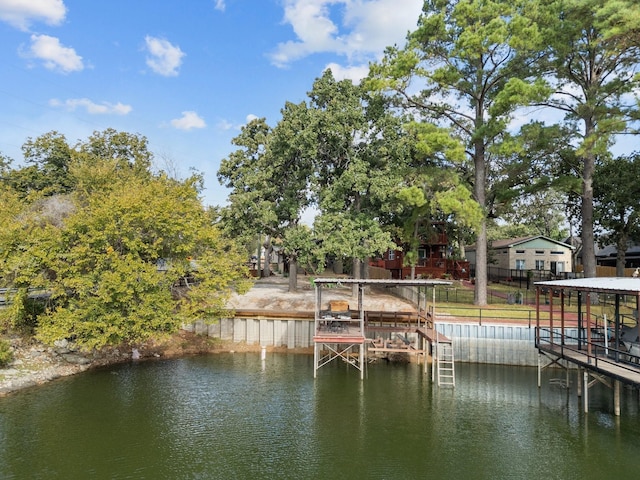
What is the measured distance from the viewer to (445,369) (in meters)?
19.6

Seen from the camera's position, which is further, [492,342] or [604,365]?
[492,342]

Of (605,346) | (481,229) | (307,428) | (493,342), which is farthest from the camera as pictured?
(481,229)

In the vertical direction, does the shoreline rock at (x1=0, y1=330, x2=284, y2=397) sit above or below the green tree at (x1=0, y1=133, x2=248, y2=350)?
below

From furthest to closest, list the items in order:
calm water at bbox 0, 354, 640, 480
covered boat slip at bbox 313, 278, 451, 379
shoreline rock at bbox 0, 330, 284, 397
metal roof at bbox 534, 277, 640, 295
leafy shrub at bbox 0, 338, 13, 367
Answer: covered boat slip at bbox 313, 278, 451, 379
leafy shrub at bbox 0, 338, 13, 367
shoreline rock at bbox 0, 330, 284, 397
metal roof at bbox 534, 277, 640, 295
calm water at bbox 0, 354, 640, 480

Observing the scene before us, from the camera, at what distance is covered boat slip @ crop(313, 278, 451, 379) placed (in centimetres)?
2059

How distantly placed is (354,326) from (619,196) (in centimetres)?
2765

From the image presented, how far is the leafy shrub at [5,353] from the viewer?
1925cm

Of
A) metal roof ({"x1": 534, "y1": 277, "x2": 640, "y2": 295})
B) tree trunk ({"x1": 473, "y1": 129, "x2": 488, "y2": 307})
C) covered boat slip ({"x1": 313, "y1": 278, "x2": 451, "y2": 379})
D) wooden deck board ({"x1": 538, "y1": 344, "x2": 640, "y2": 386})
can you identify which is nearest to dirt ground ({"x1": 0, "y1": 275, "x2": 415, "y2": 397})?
covered boat slip ({"x1": 313, "y1": 278, "x2": 451, "y2": 379})

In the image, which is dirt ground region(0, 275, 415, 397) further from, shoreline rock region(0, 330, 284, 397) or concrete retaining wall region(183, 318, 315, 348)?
concrete retaining wall region(183, 318, 315, 348)

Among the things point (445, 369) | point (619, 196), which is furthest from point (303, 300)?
point (619, 196)

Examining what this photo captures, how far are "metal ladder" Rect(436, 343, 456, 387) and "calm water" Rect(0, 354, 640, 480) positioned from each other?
57cm

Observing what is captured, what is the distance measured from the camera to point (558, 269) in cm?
4778

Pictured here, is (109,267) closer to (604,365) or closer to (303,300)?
(303,300)

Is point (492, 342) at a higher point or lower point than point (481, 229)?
lower
